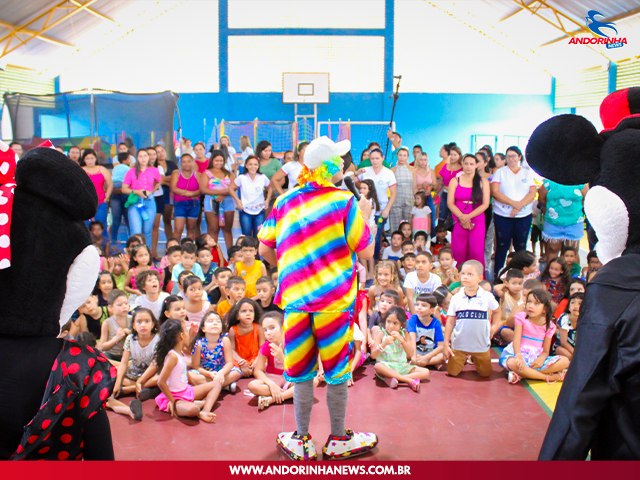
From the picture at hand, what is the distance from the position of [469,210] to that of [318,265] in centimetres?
369

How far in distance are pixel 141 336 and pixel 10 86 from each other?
10785mm

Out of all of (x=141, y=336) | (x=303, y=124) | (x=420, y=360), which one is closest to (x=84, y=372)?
(x=141, y=336)

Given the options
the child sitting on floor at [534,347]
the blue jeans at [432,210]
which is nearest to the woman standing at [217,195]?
the blue jeans at [432,210]

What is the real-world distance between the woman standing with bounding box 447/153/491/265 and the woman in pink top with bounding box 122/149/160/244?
10.6 feet

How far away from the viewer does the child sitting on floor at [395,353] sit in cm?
409

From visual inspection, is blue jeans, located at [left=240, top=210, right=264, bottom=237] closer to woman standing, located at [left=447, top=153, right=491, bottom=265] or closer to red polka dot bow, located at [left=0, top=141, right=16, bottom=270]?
woman standing, located at [left=447, top=153, right=491, bottom=265]

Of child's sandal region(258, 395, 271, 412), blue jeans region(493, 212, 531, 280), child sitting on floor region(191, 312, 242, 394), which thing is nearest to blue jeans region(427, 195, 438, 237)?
blue jeans region(493, 212, 531, 280)

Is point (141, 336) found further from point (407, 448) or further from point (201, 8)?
point (201, 8)

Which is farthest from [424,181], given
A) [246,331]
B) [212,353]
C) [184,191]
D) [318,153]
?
[318,153]

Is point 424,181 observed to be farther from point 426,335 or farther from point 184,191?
point 426,335

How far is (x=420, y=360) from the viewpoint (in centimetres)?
434

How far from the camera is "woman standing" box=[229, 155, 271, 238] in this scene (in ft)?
22.5

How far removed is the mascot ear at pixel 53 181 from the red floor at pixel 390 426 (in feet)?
5.92

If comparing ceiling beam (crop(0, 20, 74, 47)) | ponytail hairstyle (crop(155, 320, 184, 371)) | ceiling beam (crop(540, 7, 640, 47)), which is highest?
ceiling beam (crop(0, 20, 74, 47))
